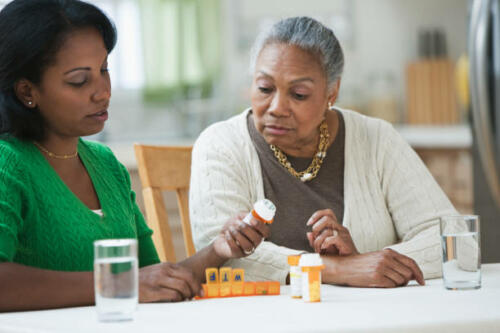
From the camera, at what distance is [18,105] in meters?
1.41

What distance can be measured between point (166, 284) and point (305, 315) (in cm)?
29

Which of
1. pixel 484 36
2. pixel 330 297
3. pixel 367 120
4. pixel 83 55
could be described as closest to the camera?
pixel 484 36

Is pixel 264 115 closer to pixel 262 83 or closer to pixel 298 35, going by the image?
pixel 262 83

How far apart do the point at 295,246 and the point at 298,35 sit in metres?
0.53

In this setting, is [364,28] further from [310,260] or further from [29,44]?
[310,260]

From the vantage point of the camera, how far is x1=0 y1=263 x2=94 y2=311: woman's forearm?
1171mm

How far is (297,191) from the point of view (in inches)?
70.9

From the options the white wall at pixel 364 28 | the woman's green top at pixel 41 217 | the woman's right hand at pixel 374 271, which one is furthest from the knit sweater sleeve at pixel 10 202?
the white wall at pixel 364 28

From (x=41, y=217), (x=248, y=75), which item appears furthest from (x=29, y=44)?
(x=248, y=75)

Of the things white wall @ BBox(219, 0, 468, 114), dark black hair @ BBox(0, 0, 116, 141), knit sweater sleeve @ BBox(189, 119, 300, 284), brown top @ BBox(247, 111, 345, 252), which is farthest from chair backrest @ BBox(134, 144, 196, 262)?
white wall @ BBox(219, 0, 468, 114)

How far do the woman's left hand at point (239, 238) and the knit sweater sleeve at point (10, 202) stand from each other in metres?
0.38

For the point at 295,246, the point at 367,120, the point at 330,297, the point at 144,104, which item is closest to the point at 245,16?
the point at 144,104

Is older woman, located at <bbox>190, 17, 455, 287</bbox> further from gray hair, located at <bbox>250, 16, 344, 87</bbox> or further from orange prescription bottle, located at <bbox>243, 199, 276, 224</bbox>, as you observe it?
orange prescription bottle, located at <bbox>243, 199, 276, 224</bbox>

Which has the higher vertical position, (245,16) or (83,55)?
(245,16)
